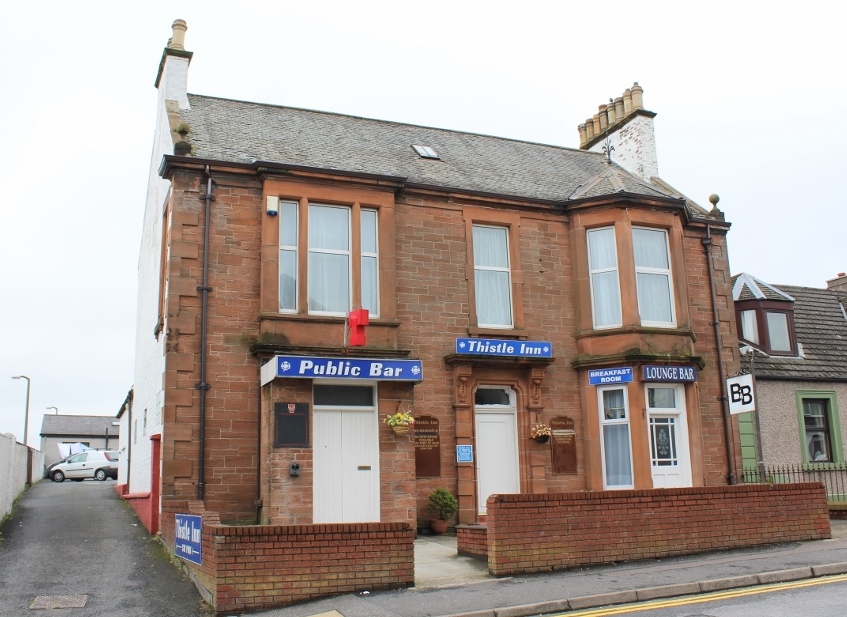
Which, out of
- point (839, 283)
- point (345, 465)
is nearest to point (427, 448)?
point (345, 465)

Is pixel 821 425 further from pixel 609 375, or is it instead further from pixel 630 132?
pixel 630 132

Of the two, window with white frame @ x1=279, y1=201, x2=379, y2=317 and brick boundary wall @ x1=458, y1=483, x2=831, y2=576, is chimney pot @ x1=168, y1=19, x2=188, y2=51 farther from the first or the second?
brick boundary wall @ x1=458, y1=483, x2=831, y2=576

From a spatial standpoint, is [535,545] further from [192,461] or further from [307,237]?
[307,237]

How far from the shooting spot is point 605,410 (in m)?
17.2

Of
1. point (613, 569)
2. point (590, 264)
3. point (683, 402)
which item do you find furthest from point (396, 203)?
point (613, 569)

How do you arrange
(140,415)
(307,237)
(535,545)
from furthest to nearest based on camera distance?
(140,415) < (307,237) < (535,545)

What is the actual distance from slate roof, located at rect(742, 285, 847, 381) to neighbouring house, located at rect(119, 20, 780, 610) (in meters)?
2.53

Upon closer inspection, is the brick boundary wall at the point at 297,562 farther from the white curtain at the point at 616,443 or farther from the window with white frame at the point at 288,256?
the white curtain at the point at 616,443

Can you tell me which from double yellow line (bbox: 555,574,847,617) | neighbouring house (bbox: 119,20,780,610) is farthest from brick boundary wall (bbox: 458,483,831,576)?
double yellow line (bbox: 555,574,847,617)

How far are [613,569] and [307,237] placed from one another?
8100mm

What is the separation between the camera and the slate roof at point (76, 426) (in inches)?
2482

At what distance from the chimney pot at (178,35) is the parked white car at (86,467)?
22.4 meters

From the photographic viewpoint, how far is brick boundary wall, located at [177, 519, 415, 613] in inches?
380

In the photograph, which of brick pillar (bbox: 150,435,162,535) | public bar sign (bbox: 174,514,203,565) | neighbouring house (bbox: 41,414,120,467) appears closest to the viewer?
public bar sign (bbox: 174,514,203,565)
